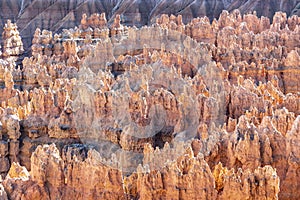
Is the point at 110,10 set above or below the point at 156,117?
above

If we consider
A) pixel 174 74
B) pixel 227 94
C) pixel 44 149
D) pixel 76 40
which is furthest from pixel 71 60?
pixel 44 149

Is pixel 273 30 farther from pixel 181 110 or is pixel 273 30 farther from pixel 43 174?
pixel 43 174

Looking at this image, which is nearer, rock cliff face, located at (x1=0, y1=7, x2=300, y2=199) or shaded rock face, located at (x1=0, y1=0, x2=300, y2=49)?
rock cliff face, located at (x1=0, y1=7, x2=300, y2=199)

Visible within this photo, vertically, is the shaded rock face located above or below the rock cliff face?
above

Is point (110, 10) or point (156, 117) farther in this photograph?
point (110, 10)
